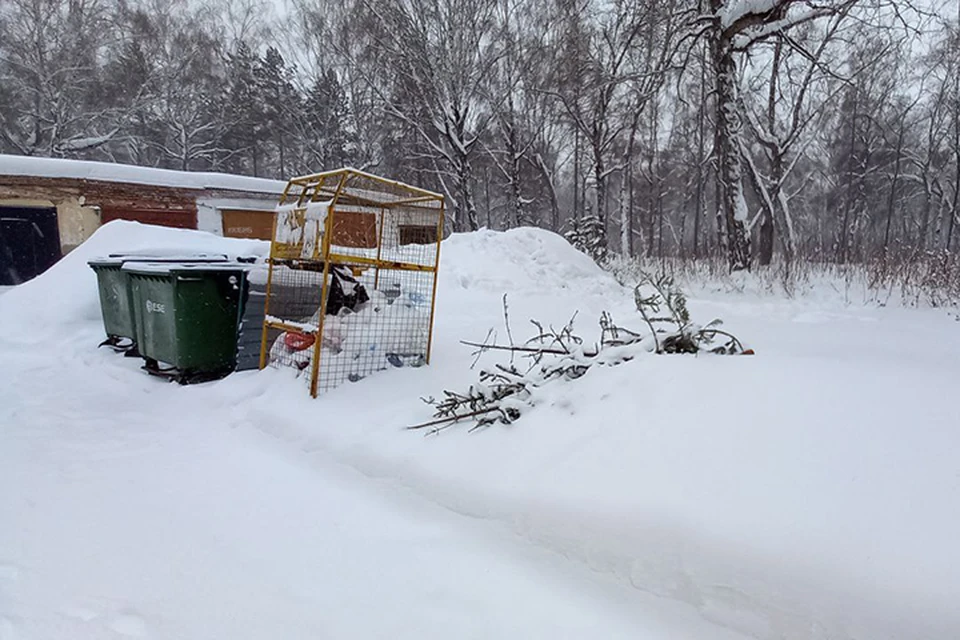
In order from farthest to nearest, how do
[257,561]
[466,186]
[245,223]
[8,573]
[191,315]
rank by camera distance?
[466,186] → [245,223] → [191,315] → [257,561] → [8,573]

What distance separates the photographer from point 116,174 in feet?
45.4

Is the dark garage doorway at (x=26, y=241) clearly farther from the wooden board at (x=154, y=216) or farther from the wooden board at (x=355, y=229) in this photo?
the wooden board at (x=355, y=229)

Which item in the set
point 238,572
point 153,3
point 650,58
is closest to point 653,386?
point 238,572

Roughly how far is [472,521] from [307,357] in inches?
98.2

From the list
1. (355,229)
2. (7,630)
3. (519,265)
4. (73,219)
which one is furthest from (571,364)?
(73,219)

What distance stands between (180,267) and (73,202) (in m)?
11.9

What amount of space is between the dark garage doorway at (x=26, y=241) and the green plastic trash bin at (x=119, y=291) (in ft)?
32.0

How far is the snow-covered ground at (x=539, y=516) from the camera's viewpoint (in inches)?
72.2

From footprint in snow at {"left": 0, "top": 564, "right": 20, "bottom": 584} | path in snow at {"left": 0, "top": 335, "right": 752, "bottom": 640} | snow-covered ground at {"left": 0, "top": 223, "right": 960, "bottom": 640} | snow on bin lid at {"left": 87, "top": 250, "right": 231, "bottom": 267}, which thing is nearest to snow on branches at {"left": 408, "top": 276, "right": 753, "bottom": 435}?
snow-covered ground at {"left": 0, "top": 223, "right": 960, "bottom": 640}

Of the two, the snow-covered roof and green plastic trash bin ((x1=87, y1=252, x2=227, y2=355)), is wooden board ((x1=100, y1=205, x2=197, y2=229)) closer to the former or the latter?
the snow-covered roof

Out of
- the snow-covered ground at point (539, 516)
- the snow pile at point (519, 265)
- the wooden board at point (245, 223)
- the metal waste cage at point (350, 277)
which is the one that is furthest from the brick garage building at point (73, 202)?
the snow-covered ground at point (539, 516)

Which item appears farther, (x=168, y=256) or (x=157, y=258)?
(x=168, y=256)

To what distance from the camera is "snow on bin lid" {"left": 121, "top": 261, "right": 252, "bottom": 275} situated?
5.09 meters

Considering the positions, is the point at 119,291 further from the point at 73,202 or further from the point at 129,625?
the point at 73,202
